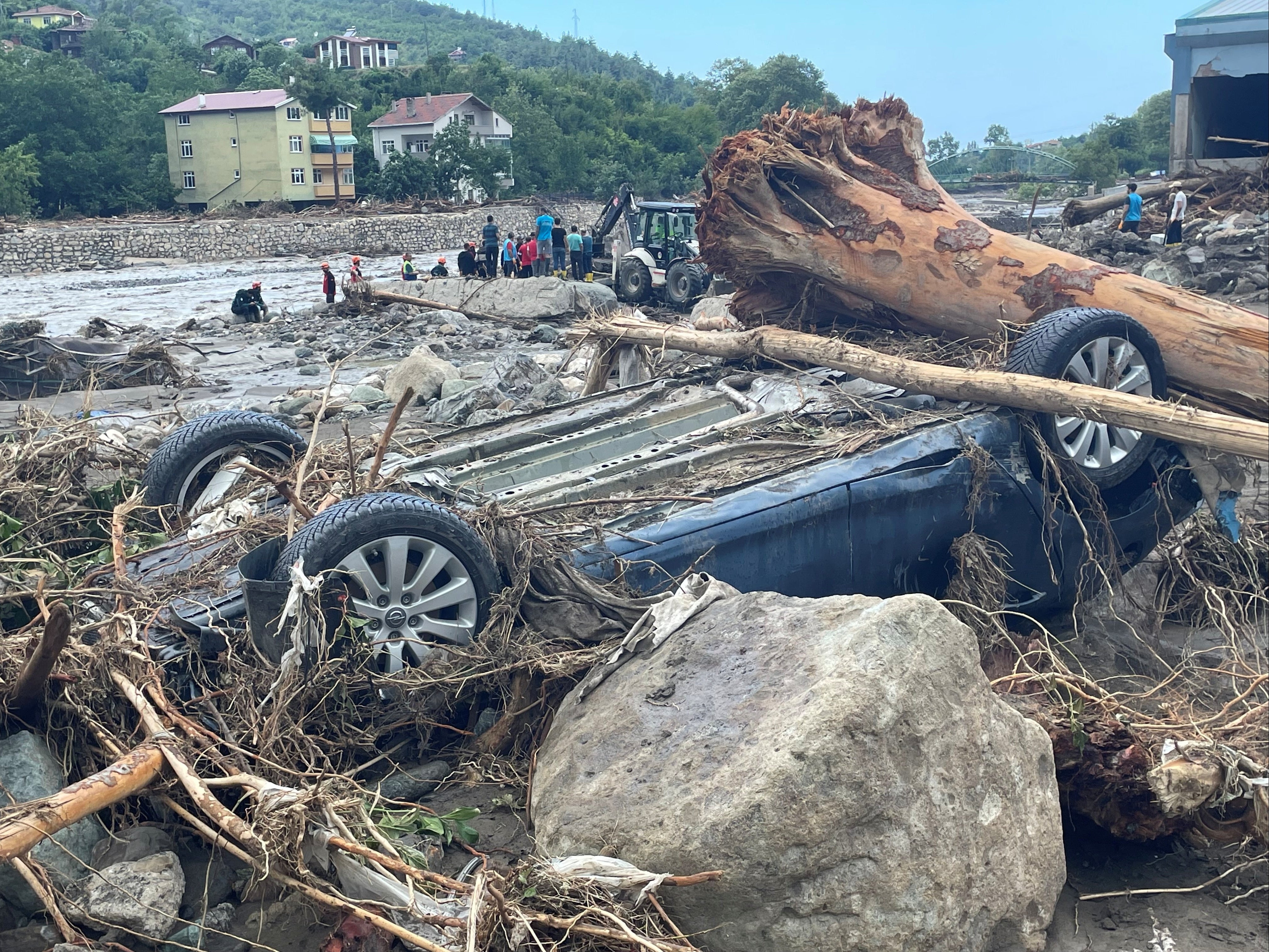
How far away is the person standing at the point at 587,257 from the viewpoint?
79.5 feet

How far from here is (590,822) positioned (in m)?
3.63

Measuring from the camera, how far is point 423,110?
6925cm

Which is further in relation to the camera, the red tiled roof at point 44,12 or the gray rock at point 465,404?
the red tiled roof at point 44,12

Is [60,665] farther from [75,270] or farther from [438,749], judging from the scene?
[75,270]

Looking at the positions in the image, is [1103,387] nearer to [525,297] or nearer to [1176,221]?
[525,297]

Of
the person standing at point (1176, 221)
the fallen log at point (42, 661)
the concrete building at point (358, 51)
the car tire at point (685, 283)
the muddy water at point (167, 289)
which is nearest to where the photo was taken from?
the fallen log at point (42, 661)

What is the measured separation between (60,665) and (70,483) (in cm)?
232

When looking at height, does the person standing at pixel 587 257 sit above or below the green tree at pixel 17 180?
below

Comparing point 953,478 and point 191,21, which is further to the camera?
point 191,21

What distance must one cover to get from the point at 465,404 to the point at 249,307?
38.3ft

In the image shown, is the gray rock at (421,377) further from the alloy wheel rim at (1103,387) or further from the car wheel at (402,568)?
the car wheel at (402,568)

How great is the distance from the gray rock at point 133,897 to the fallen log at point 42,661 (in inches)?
27.9

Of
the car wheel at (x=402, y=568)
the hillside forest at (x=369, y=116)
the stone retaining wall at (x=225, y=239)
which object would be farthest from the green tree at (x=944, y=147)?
the car wheel at (x=402, y=568)

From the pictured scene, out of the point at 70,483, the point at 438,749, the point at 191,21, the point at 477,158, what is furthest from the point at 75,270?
the point at 191,21
